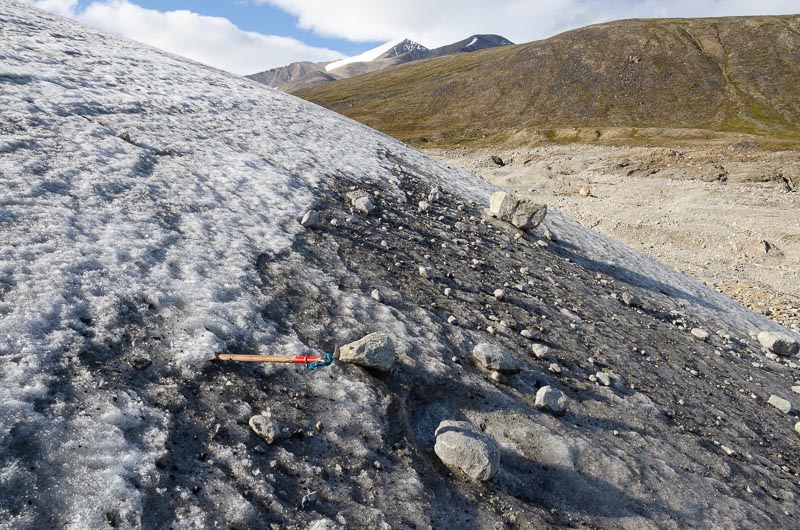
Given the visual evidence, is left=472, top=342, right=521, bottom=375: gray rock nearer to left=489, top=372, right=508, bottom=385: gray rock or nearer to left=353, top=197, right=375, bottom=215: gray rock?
left=489, top=372, right=508, bottom=385: gray rock

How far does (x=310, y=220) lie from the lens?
28.0 ft

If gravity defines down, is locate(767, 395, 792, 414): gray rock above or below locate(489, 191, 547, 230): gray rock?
below

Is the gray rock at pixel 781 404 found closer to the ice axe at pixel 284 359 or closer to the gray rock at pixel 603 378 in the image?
the gray rock at pixel 603 378

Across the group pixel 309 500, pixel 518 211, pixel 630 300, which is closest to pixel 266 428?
pixel 309 500

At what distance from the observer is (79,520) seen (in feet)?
10.2

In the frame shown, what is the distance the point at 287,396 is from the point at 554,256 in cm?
923

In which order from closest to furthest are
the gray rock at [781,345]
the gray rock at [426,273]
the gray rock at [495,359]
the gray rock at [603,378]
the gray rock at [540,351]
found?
the gray rock at [495,359]
the gray rock at [603,378]
the gray rock at [540,351]
the gray rock at [426,273]
the gray rock at [781,345]

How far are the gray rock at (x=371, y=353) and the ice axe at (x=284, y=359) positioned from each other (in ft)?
0.96

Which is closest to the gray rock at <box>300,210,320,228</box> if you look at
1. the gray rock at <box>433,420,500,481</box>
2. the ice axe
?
the ice axe

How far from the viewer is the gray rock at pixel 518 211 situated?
41.3ft

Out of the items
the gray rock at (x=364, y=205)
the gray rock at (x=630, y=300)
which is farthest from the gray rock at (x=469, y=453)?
the gray rock at (x=630, y=300)

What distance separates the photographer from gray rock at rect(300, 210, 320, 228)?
8.50 meters

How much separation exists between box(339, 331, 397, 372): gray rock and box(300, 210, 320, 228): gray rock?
3556 millimetres

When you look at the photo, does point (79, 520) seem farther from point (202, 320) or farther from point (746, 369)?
point (746, 369)
